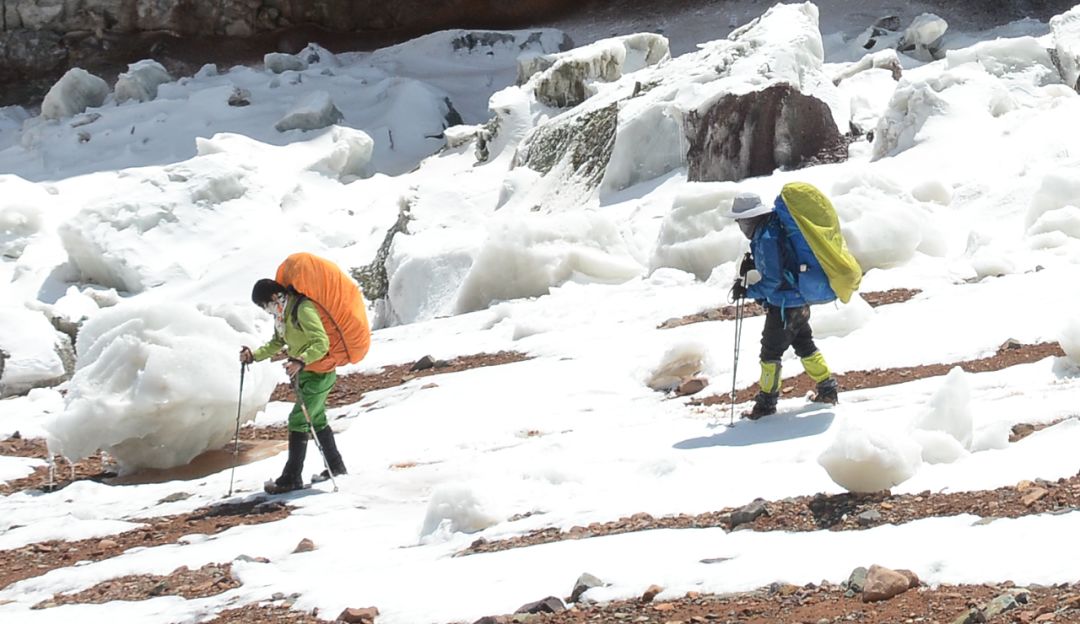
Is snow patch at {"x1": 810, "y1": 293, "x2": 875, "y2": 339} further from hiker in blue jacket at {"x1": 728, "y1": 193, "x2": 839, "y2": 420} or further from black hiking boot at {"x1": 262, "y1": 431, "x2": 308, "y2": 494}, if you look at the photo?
black hiking boot at {"x1": 262, "y1": 431, "x2": 308, "y2": 494}

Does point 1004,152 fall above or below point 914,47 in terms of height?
below

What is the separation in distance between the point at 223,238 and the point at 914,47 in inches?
457

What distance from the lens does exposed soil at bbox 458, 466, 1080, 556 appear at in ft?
15.7

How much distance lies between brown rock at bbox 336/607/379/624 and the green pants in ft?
9.88

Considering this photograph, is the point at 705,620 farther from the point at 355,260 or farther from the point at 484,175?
the point at 484,175

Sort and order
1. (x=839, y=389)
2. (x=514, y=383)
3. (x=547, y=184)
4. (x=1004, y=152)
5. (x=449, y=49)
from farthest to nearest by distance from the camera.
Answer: (x=449, y=49), (x=547, y=184), (x=1004, y=152), (x=514, y=383), (x=839, y=389)

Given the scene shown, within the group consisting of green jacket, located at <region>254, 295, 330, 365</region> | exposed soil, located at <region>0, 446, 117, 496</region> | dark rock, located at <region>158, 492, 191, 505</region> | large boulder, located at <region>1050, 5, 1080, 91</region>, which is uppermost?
large boulder, located at <region>1050, 5, 1080, 91</region>

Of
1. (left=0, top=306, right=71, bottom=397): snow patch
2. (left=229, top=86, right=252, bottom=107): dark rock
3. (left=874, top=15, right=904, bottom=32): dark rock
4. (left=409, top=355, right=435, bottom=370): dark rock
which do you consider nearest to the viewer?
(left=409, top=355, right=435, bottom=370): dark rock

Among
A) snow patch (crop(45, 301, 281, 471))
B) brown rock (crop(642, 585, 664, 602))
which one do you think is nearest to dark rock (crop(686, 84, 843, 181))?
snow patch (crop(45, 301, 281, 471))

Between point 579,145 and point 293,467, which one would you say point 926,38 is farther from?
point 293,467

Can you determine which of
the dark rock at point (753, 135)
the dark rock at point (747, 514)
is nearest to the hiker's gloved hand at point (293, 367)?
the dark rock at point (747, 514)

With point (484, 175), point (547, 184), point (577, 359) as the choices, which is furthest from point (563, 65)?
point (577, 359)

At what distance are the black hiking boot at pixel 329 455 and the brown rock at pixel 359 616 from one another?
3.05 metres

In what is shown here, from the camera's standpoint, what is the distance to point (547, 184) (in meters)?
18.4
